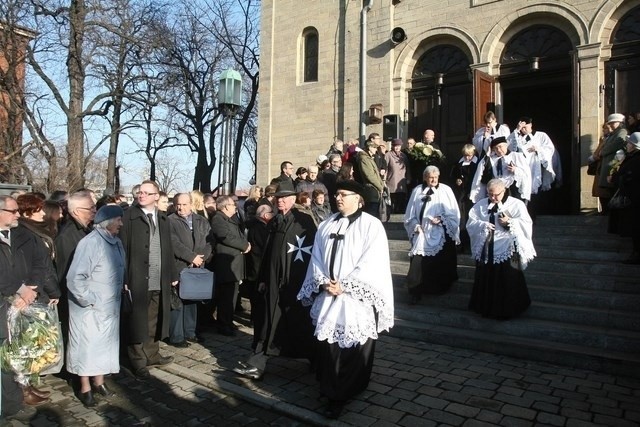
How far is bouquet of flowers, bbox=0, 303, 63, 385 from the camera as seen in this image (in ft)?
14.6

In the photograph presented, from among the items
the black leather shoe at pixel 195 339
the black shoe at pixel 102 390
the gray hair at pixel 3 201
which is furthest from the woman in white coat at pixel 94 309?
the black leather shoe at pixel 195 339

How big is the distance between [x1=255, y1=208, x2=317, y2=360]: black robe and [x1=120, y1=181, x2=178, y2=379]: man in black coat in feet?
4.51

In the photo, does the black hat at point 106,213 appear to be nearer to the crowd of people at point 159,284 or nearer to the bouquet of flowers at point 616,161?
the crowd of people at point 159,284

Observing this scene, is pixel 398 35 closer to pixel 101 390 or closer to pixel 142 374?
pixel 142 374

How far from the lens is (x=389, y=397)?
4.63 m

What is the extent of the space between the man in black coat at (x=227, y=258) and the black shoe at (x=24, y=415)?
282 centimetres

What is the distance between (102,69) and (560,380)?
20.8 m

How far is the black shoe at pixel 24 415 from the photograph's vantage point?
4.29 metres

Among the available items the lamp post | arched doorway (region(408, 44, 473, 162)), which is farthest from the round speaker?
the lamp post

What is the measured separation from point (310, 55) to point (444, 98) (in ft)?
17.2

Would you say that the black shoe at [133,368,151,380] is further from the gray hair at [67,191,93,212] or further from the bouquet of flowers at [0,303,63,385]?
the gray hair at [67,191,93,212]

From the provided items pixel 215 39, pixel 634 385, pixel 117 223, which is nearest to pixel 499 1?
pixel 634 385

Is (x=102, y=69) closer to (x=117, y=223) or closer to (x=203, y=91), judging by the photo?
(x=203, y=91)

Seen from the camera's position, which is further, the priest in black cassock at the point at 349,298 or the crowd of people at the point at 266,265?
the crowd of people at the point at 266,265
